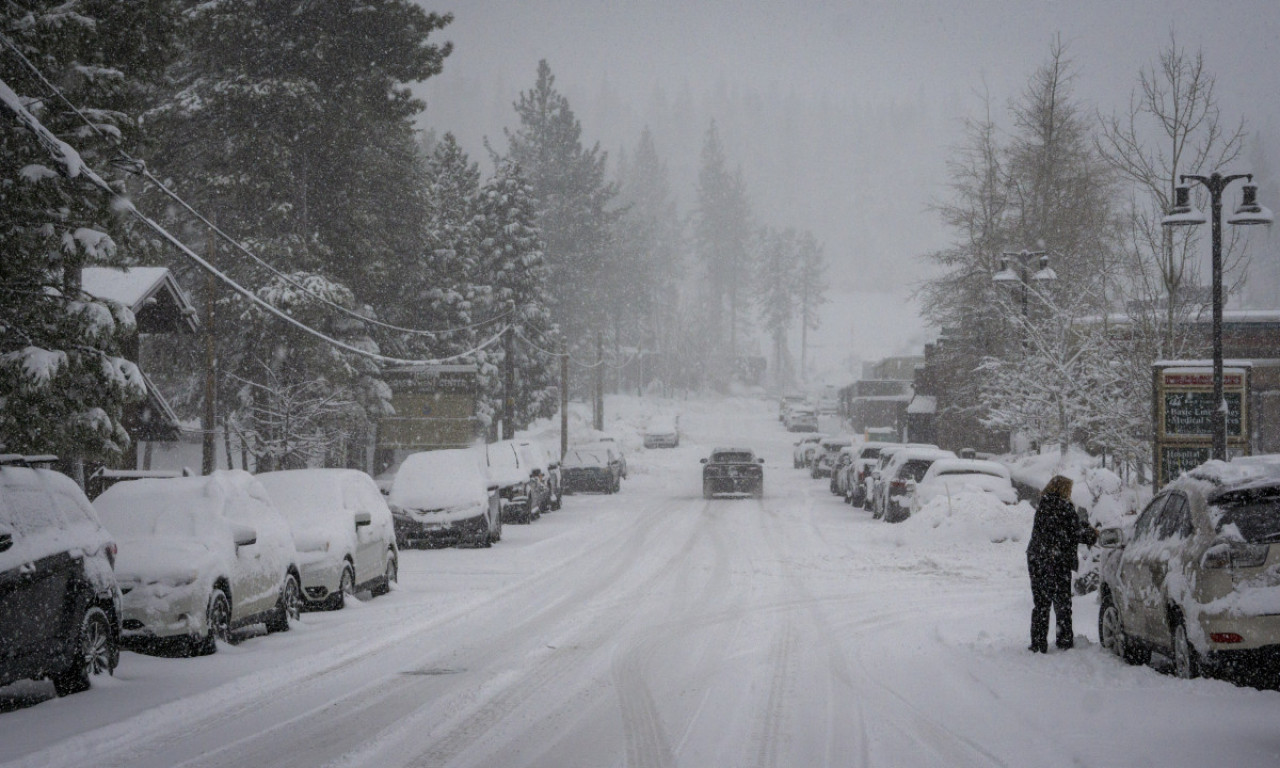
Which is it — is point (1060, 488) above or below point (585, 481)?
above

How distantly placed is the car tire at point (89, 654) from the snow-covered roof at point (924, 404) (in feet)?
147

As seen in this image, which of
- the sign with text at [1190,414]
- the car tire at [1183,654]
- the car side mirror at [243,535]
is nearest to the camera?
the car tire at [1183,654]

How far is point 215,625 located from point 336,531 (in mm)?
3882

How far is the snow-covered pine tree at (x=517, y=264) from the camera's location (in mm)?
57812

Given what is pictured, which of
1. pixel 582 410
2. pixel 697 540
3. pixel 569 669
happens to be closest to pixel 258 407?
pixel 697 540

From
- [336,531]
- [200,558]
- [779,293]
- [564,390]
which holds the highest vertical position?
[779,293]

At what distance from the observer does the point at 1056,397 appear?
1331 inches

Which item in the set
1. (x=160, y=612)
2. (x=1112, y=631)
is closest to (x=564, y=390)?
(x=160, y=612)

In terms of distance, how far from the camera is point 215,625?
12359 millimetres

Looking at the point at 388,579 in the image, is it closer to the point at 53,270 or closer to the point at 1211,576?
the point at 53,270

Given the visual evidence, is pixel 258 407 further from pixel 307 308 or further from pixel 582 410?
pixel 582 410

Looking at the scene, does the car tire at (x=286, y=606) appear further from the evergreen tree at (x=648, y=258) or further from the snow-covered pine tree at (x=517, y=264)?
the evergreen tree at (x=648, y=258)

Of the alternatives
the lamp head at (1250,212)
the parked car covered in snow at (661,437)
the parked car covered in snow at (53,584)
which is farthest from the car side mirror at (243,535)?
the parked car covered in snow at (661,437)

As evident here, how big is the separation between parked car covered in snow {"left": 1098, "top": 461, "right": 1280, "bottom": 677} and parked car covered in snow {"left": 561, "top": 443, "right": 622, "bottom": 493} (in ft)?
115
